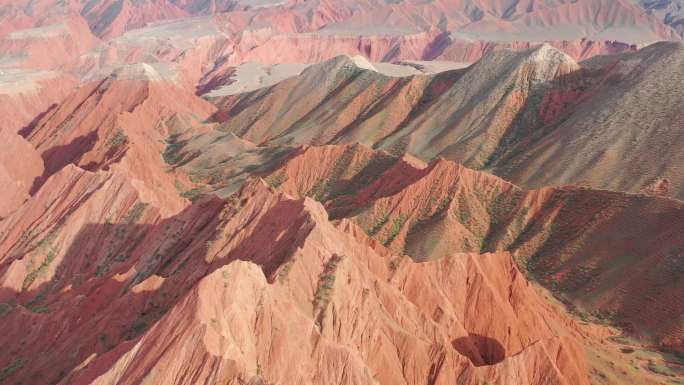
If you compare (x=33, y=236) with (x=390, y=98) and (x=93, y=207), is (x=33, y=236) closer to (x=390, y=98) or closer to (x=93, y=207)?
(x=93, y=207)

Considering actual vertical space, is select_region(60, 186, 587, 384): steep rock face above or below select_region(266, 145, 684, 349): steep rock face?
above

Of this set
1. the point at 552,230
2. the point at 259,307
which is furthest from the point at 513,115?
the point at 259,307

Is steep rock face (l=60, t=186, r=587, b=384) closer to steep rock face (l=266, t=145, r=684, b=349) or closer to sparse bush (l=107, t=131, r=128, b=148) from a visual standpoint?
steep rock face (l=266, t=145, r=684, b=349)

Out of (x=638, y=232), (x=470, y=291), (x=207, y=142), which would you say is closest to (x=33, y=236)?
(x=470, y=291)

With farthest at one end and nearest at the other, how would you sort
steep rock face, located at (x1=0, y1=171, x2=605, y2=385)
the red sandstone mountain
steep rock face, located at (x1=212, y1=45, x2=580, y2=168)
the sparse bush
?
the sparse bush → steep rock face, located at (x1=212, y1=45, x2=580, y2=168) → the red sandstone mountain → steep rock face, located at (x1=0, y1=171, x2=605, y2=385)

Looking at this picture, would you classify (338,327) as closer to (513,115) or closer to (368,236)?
(368,236)

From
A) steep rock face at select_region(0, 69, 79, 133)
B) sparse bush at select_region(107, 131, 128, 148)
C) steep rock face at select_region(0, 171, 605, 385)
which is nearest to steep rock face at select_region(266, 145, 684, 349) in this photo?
steep rock face at select_region(0, 171, 605, 385)

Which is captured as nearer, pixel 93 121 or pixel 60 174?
pixel 60 174

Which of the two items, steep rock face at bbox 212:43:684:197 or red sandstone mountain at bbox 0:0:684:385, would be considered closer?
red sandstone mountain at bbox 0:0:684:385
